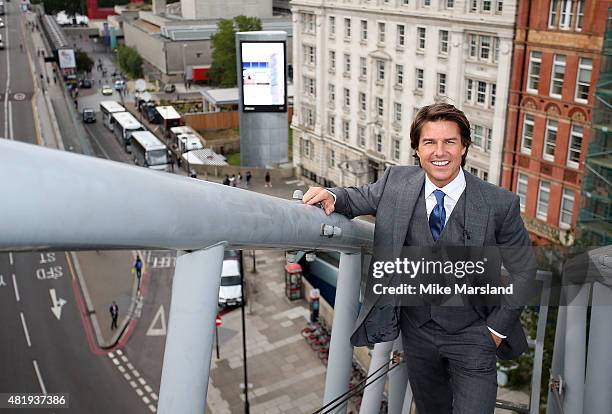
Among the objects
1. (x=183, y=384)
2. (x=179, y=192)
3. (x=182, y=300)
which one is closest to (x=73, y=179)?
(x=179, y=192)

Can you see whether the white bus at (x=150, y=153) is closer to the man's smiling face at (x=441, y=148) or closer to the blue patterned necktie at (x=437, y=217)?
the blue patterned necktie at (x=437, y=217)

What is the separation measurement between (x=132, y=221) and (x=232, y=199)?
0.75m

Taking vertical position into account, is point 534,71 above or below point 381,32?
below

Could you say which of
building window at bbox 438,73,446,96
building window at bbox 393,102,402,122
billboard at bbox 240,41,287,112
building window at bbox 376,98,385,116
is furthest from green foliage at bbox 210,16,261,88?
building window at bbox 438,73,446,96

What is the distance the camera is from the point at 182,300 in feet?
9.96

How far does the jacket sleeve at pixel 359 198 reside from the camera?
4.43 meters

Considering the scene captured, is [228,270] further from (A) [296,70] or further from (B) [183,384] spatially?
(B) [183,384]

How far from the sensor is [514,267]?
4.38m

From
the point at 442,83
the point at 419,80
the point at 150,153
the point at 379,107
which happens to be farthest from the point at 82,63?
the point at 442,83

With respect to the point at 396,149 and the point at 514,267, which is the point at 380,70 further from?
the point at 514,267

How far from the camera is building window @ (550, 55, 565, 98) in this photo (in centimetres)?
3072

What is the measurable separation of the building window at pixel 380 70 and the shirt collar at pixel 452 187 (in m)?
40.9

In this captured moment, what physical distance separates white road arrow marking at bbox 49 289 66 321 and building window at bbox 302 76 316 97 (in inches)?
1074

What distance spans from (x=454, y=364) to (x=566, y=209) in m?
29.9
